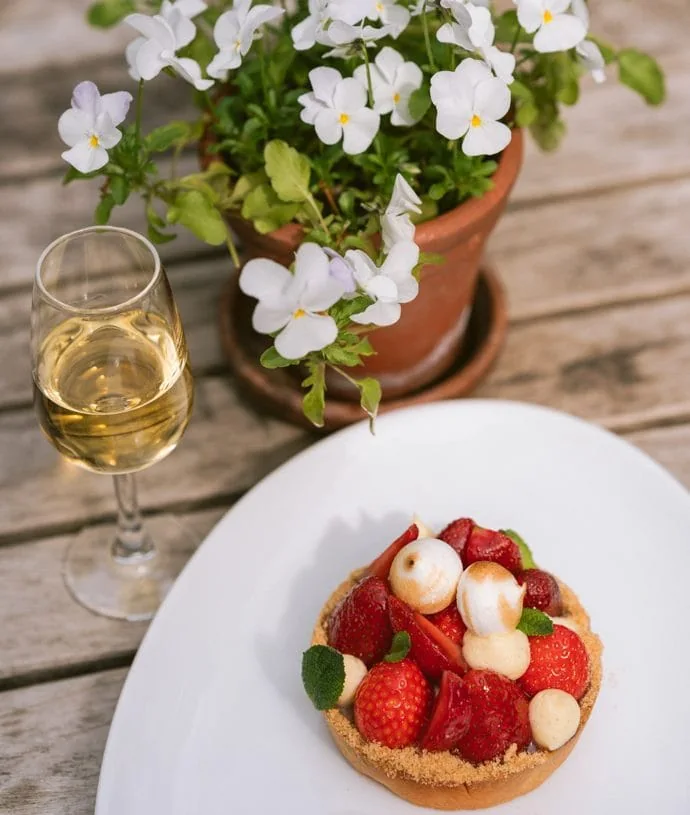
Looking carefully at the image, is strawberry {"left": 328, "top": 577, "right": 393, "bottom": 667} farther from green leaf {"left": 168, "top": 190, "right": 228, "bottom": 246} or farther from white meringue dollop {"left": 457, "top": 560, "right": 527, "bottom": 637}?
green leaf {"left": 168, "top": 190, "right": 228, "bottom": 246}

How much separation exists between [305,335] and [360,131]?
301 mm

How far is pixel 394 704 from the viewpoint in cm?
105

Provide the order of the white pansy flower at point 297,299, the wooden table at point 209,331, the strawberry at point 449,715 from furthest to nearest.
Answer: the wooden table at point 209,331 < the strawberry at point 449,715 < the white pansy flower at point 297,299

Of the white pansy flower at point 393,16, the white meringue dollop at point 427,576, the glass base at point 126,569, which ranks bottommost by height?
the glass base at point 126,569

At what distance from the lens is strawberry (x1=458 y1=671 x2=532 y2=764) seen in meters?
1.04

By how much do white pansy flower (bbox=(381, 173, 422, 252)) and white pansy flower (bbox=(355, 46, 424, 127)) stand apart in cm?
15

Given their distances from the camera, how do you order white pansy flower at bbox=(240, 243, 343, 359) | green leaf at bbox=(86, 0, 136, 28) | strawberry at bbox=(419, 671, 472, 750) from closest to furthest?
1. white pansy flower at bbox=(240, 243, 343, 359)
2. strawberry at bbox=(419, 671, 472, 750)
3. green leaf at bbox=(86, 0, 136, 28)

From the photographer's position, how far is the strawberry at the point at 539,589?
113 cm

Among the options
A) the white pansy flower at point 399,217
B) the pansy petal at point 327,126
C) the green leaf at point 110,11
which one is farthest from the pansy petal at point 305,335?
the green leaf at point 110,11

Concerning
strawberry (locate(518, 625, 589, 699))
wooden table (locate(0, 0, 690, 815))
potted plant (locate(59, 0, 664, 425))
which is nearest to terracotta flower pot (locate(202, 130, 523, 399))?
potted plant (locate(59, 0, 664, 425))

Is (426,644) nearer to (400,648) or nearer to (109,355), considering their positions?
(400,648)

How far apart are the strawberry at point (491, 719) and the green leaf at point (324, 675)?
0.12 meters

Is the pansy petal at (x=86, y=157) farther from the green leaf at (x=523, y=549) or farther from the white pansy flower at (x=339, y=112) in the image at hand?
the green leaf at (x=523, y=549)

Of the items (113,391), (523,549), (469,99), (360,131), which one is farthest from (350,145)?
(523,549)
